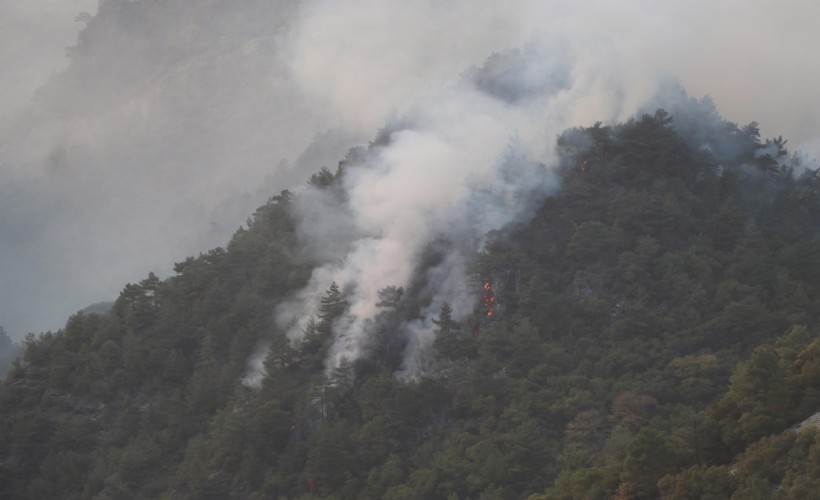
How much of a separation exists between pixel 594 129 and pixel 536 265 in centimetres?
1347

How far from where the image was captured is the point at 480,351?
265ft

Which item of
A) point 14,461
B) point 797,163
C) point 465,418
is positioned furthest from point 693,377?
point 14,461

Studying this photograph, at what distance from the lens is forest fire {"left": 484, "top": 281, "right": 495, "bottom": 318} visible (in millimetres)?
85188

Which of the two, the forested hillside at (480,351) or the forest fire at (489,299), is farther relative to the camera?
the forest fire at (489,299)

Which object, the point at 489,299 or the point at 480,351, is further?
the point at 489,299

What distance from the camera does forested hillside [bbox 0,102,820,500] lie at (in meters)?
74.4

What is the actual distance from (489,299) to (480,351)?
5968 millimetres

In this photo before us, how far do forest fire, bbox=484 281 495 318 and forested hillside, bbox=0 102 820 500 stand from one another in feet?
0.90

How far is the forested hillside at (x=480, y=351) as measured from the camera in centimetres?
7438

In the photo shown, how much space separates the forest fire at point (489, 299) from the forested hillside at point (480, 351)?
275 millimetres

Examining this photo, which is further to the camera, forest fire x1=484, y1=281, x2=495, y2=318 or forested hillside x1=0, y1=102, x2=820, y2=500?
forest fire x1=484, y1=281, x2=495, y2=318

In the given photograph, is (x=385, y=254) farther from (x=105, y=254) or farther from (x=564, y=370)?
(x=105, y=254)

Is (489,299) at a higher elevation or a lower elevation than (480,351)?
higher

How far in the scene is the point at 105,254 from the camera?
178m
